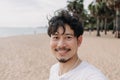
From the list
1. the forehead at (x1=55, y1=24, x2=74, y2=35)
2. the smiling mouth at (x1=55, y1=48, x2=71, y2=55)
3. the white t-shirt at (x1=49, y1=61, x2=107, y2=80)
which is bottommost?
the white t-shirt at (x1=49, y1=61, x2=107, y2=80)

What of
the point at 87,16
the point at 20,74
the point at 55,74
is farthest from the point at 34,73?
the point at 87,16

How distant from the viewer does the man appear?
2.14 meters

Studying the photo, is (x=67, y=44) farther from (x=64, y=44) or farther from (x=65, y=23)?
(x=65, y=23)

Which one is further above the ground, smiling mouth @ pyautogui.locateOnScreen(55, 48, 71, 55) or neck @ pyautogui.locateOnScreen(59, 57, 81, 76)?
smiling mouth @ pyautogui.locateOnScreen(55, 48, 71, 55)

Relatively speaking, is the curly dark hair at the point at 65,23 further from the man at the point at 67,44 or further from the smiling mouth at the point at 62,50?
the smiling mouth at the point at 62,50

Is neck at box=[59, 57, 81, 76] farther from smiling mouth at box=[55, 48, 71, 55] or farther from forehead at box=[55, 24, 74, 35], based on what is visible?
forehead at box=[55, 24, 74, 35]

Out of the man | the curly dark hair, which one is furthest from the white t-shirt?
the curly dark hair

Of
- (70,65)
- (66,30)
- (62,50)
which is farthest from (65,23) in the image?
(70,65)

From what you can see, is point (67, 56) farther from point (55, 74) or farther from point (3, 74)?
point (3, 74)

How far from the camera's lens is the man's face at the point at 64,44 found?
215 cm

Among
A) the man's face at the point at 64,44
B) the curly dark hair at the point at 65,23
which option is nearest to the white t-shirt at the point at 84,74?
the man's face at the point at 64,44

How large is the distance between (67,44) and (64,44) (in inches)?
0.8

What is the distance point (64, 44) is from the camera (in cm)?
215

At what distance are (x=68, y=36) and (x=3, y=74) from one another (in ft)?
35.4
